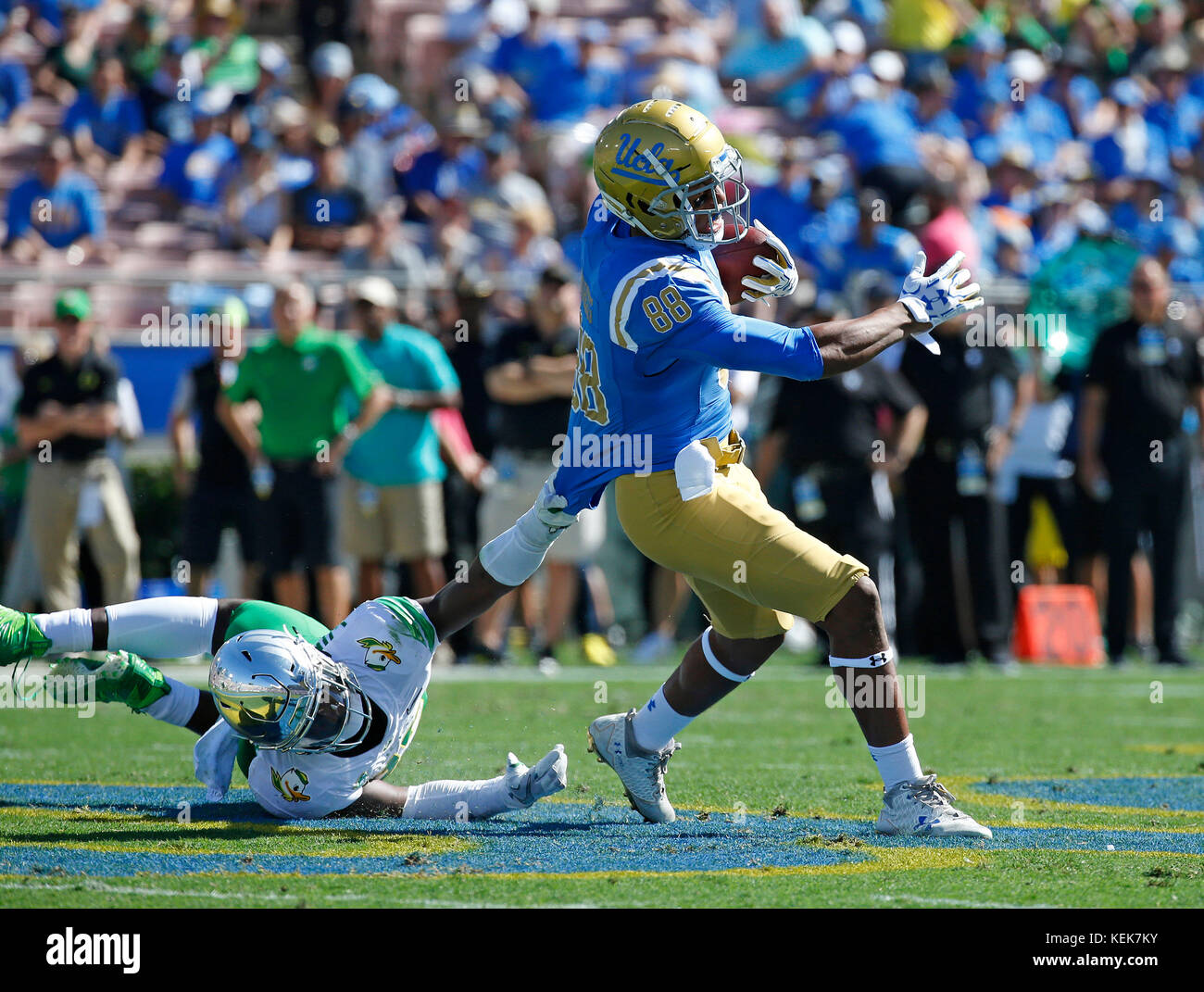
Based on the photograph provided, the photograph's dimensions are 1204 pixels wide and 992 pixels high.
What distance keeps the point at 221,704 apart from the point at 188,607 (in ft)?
2.02

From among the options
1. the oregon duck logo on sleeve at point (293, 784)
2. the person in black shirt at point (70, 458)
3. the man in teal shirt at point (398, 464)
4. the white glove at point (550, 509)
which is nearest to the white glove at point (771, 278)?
the white glove at point (550, 509)

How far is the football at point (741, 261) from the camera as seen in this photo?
5684 mm

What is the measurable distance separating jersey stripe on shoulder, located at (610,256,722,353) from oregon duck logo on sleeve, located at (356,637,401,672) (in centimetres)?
116

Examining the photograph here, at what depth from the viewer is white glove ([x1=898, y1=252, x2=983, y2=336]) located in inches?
205

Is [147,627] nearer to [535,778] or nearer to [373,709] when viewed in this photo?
[373,709]

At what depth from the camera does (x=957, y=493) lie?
11438 mm

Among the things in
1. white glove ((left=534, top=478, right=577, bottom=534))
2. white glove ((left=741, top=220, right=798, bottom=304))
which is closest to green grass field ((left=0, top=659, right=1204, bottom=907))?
white glove ((left=534, top=478, right=577, bottom=534))

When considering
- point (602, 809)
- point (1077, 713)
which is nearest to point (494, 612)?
point (1077, 713)

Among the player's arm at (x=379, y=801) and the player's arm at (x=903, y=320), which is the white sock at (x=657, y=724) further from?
the player's arm at (x=903, y=320)

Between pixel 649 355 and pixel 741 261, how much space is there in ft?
2.18

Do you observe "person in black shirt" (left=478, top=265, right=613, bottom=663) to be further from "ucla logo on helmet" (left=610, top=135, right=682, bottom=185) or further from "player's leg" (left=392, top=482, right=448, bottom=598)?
"ucla logo on helmet" (left=610, top=135, right=682, bottom=185)

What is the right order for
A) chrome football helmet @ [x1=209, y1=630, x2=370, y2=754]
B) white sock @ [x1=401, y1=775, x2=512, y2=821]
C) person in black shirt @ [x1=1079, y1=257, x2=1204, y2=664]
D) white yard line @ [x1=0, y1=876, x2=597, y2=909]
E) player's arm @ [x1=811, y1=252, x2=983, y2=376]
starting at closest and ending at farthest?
1. white yard line @ [x1=0, y1=876, x2=597, y2=909]
2. chrome football helmet @ [x1=209, y1=630, x2=370, y2=754]
3. player's arm @ [x1=811, y1=252, x2=983, y2=376]
4. white sock @ [x1=401, y1=775, x2=512, y2=821]
5. person in black shirt @ [x1=1079, y1=257, x2=1204, y2=664]

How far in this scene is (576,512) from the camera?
550cm

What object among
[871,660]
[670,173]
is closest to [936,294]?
[670,173]
